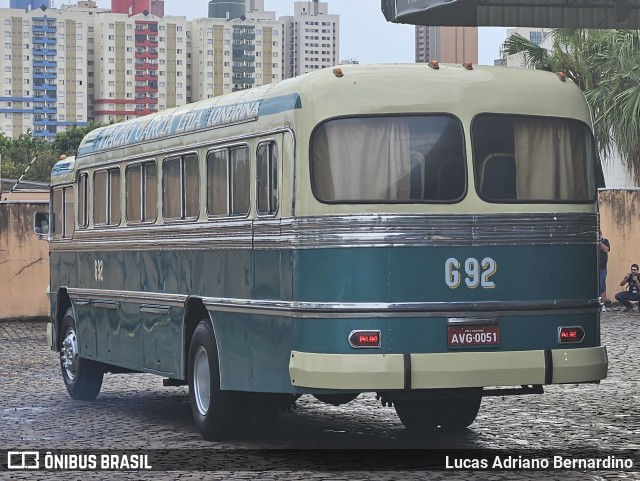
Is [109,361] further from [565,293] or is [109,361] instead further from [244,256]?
[565,293]

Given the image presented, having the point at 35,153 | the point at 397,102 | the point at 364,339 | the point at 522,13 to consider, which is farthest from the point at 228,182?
the point at 35,153

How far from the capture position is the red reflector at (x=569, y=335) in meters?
11.0

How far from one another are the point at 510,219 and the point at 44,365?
36.0 ft

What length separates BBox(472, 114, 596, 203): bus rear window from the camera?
36.1ft

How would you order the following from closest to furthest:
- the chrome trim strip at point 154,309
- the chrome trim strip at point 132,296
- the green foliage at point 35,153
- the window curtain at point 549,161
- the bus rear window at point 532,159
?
the bus rear window at point 532,159
the window curtain at point 549,161
the chrome trim strip at point 132,296
the chrome trim strip at point 154,309
the green foliage at point 35,153

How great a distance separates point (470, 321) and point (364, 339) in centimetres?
75

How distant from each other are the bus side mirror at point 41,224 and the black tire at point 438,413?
6457 millimetres

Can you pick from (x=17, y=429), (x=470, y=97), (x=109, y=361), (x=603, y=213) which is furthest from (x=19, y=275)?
(x=470, y=97)

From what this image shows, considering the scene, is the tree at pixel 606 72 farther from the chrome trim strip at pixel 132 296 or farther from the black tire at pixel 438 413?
the black tire at pixel 438 413

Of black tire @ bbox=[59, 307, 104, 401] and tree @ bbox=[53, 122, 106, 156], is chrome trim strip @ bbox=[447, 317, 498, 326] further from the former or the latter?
tree @ bbox=[53, 122, 106, 156]

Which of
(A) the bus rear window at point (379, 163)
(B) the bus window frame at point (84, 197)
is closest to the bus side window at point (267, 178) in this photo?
(A) the bus rear window at point (379, 163)

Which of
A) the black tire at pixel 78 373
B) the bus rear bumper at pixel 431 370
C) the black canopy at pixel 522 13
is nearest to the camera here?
the bus rear bumper at pixel 431 370

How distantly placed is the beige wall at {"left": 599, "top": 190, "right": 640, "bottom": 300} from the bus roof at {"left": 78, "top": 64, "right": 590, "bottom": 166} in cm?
2049

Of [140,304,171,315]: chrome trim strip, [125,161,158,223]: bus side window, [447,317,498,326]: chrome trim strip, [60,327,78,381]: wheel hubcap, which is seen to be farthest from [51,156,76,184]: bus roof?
[447,317,498,326]: chrome trim strip
